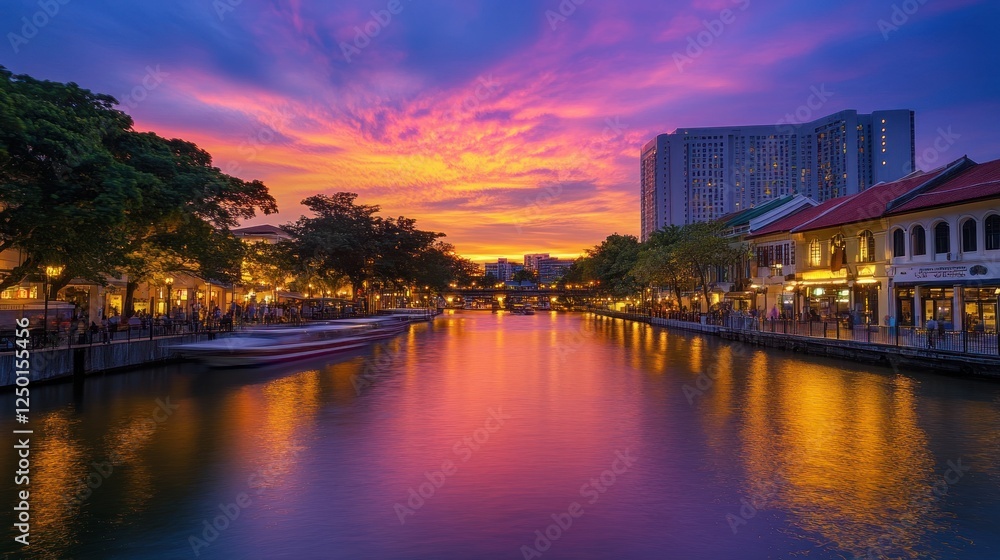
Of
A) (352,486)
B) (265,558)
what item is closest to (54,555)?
(265,558)

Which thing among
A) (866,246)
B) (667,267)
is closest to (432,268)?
(667,267)

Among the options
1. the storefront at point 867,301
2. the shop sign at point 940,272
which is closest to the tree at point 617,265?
the storefront at point 867,301

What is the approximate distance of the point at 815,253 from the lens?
158ft

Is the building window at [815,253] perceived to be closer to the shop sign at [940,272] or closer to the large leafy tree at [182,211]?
the shop sign at [940,272]

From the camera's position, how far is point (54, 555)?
9.03 m

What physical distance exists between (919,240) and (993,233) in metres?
4.76

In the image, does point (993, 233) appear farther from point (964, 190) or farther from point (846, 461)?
point (846, 461)

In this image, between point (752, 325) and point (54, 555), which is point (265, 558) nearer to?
point (54, 555)

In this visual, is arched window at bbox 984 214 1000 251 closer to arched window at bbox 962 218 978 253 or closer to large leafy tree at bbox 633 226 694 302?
arched window at bbox 962 218 978 253

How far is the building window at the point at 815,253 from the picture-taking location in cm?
4734

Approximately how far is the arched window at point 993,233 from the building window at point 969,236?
81 centimetres

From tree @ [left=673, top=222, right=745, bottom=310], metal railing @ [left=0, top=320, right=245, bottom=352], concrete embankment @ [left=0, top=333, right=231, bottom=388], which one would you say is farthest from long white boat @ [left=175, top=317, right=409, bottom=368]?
tree @ [left=673, top=222, right=745, bottom=310]

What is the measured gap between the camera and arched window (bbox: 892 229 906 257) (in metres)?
38.0

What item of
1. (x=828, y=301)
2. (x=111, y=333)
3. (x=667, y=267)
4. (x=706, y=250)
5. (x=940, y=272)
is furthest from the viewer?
(x=667, y=267)
